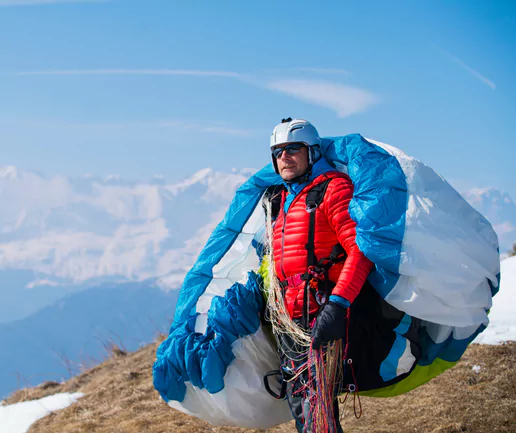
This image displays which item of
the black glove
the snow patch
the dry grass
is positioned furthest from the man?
the snow patch

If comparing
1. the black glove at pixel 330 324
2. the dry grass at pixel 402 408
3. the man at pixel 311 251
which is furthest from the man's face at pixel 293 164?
the dry grass at pixel 402 408

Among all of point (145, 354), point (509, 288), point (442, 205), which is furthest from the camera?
point (145, 354)

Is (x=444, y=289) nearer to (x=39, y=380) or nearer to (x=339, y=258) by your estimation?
(x=339, y=258)

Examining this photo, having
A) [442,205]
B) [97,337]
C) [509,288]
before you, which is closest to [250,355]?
[442,205]

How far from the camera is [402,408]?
4.67 metres

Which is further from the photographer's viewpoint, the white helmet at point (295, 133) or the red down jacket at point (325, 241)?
the white helmet at point (295, 133)

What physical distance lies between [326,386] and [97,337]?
22.5 feet

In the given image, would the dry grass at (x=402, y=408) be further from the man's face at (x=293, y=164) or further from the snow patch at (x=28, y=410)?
the man's face at (x=293, y=164)

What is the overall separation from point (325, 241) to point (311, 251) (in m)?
0.10

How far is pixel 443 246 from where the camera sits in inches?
115

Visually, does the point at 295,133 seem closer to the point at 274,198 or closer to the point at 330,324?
the point at 274,198

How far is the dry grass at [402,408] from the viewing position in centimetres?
420

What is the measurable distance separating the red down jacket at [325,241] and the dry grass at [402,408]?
6.02 feet

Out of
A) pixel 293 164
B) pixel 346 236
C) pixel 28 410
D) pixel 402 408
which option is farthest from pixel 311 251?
pixel 28 410
